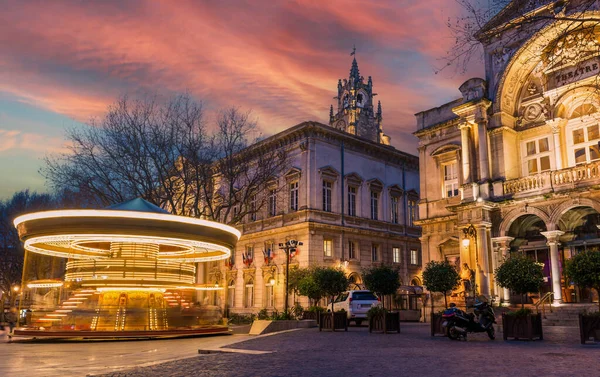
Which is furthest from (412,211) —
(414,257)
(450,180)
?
(450,180)

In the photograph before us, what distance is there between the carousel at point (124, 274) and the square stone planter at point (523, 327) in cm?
1087

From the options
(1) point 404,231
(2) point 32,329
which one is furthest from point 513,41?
(2) point 32,329

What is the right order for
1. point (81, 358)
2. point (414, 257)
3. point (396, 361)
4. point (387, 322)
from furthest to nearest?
point (414, 257) < point (387, 322) < point (81, 358) < point (396, 361)

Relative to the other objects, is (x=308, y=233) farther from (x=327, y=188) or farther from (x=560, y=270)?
(x=560, y=270)

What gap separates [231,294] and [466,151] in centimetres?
2550

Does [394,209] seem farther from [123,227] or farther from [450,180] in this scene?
[123,227]

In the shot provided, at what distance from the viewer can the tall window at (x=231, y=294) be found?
44.7 meters

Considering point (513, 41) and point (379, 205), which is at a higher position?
point (513, 41)

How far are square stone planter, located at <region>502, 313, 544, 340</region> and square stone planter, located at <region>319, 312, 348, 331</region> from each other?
7.08 meters

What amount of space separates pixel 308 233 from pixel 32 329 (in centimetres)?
2234

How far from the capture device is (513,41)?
2734 centimetres

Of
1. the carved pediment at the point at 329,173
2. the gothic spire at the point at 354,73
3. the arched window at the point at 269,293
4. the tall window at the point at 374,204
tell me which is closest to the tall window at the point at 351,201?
the carved pediment at the point at 329,173

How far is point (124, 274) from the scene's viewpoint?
1942 cm

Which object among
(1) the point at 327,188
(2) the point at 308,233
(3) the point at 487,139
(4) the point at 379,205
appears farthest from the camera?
(4) the point at 379,205
